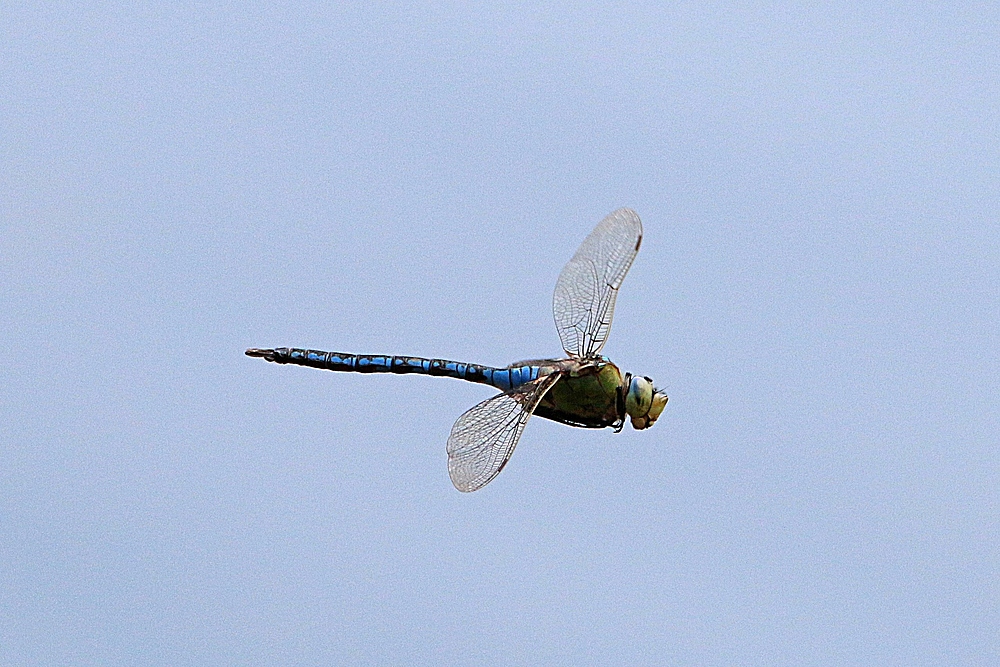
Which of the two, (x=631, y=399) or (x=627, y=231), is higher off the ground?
(x=627, y=231)

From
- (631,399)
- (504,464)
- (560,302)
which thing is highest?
(560,302)

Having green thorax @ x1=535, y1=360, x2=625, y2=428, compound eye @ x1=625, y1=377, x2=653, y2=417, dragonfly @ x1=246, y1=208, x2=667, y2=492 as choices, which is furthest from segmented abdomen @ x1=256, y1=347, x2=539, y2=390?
compound eye @ x1=625, y1=377, x2=653, y2=417

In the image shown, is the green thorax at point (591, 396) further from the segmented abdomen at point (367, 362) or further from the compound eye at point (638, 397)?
the segmented abdomen at point (367, 362)

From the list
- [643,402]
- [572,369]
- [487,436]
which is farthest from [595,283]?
[487,436]

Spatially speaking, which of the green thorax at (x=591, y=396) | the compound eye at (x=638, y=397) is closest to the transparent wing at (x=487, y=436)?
the green thorax at (x=591, y=396)

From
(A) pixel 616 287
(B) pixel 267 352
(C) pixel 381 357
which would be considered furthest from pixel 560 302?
(B) pixel 267 352

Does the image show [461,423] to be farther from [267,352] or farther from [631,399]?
[267,352]
